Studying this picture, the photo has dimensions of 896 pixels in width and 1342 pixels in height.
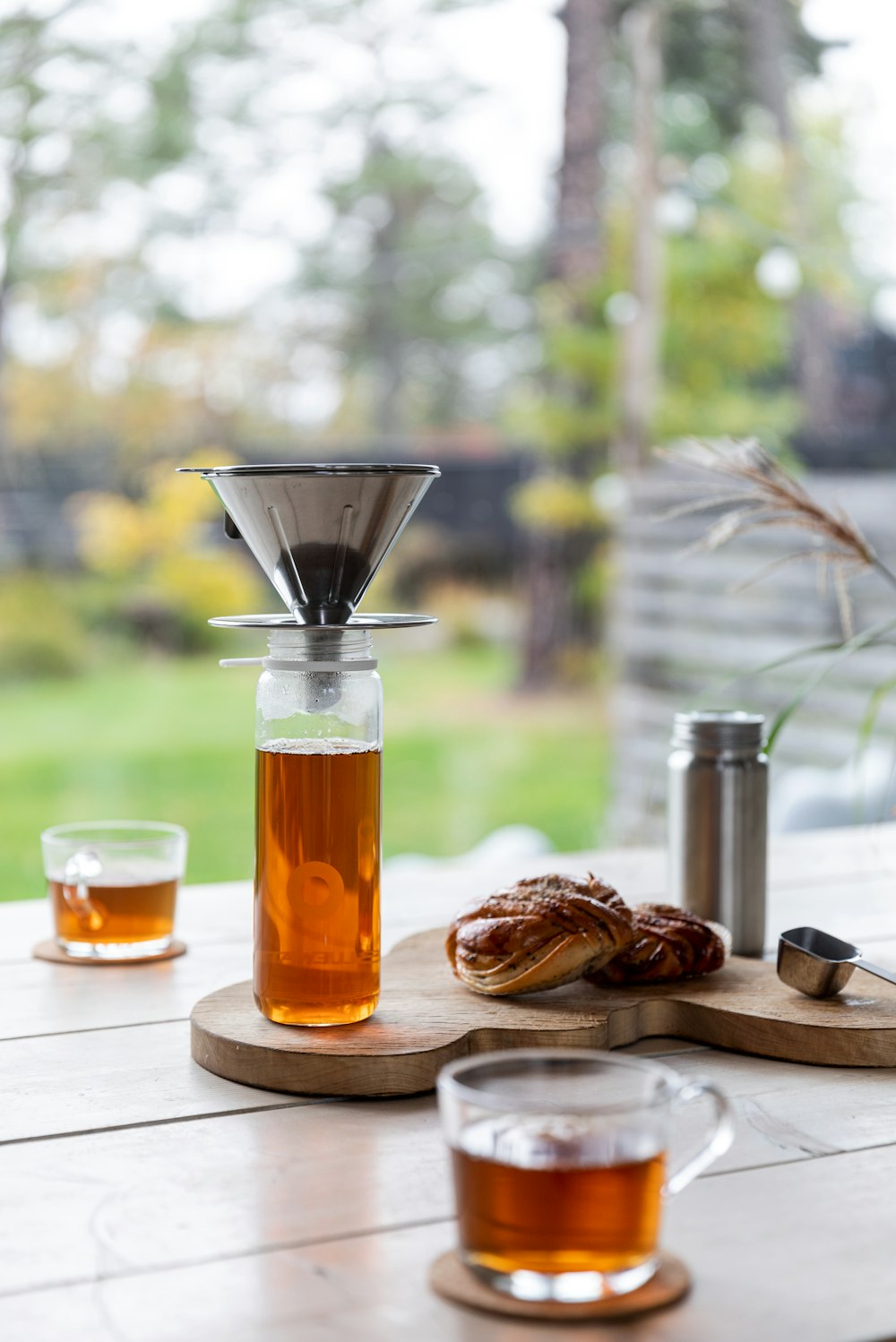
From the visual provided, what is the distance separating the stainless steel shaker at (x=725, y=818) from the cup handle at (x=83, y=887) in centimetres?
45

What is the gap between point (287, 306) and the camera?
7246 mm

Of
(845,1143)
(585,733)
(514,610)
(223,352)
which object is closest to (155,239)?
(223,352)

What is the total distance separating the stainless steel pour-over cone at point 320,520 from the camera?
0.89 metres

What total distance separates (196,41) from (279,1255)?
23.2 ft

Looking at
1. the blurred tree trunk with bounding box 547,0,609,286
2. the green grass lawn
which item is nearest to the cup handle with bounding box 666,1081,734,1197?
the green grass lawn

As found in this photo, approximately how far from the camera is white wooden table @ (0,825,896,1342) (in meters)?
0.62

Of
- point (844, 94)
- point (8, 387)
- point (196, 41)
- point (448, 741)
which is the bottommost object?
point (448, 741)

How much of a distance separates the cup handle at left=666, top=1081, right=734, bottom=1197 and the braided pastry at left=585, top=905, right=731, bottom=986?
327 millimetres

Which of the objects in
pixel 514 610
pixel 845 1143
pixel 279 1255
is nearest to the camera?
pixel 279 1255

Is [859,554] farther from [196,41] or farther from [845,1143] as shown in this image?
[196,41]

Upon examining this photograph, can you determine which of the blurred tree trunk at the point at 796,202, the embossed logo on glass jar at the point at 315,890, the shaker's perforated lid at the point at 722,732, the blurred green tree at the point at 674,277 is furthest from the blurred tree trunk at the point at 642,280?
the embossed logo on glass jar at the point at 315,890

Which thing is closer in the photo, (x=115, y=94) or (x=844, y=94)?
(x=844, y=94)

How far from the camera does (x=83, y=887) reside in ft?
3.90

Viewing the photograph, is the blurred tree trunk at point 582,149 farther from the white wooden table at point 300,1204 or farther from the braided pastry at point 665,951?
the white wooden table at point 300,1204
